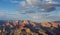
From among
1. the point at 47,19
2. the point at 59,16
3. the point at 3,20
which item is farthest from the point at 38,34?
the point at 3,20

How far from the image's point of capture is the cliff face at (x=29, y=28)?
232cm

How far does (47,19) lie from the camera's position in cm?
233

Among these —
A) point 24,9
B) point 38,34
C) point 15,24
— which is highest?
point 24,9

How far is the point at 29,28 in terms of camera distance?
7.64 feet

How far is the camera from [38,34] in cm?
231

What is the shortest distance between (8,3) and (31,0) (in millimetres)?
396

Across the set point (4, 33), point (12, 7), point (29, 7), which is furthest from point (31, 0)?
point (4, 33)

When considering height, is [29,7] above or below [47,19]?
above

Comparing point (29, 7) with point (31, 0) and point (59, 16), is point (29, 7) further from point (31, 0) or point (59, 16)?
point (59, 16)

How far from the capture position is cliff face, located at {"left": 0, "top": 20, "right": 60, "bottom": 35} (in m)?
2.32

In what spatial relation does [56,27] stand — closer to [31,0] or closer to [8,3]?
[31,0]

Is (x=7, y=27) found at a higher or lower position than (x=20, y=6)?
lower

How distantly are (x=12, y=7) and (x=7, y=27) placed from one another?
1.15ft

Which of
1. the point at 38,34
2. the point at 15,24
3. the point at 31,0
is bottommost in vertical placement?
the point at 38,34
